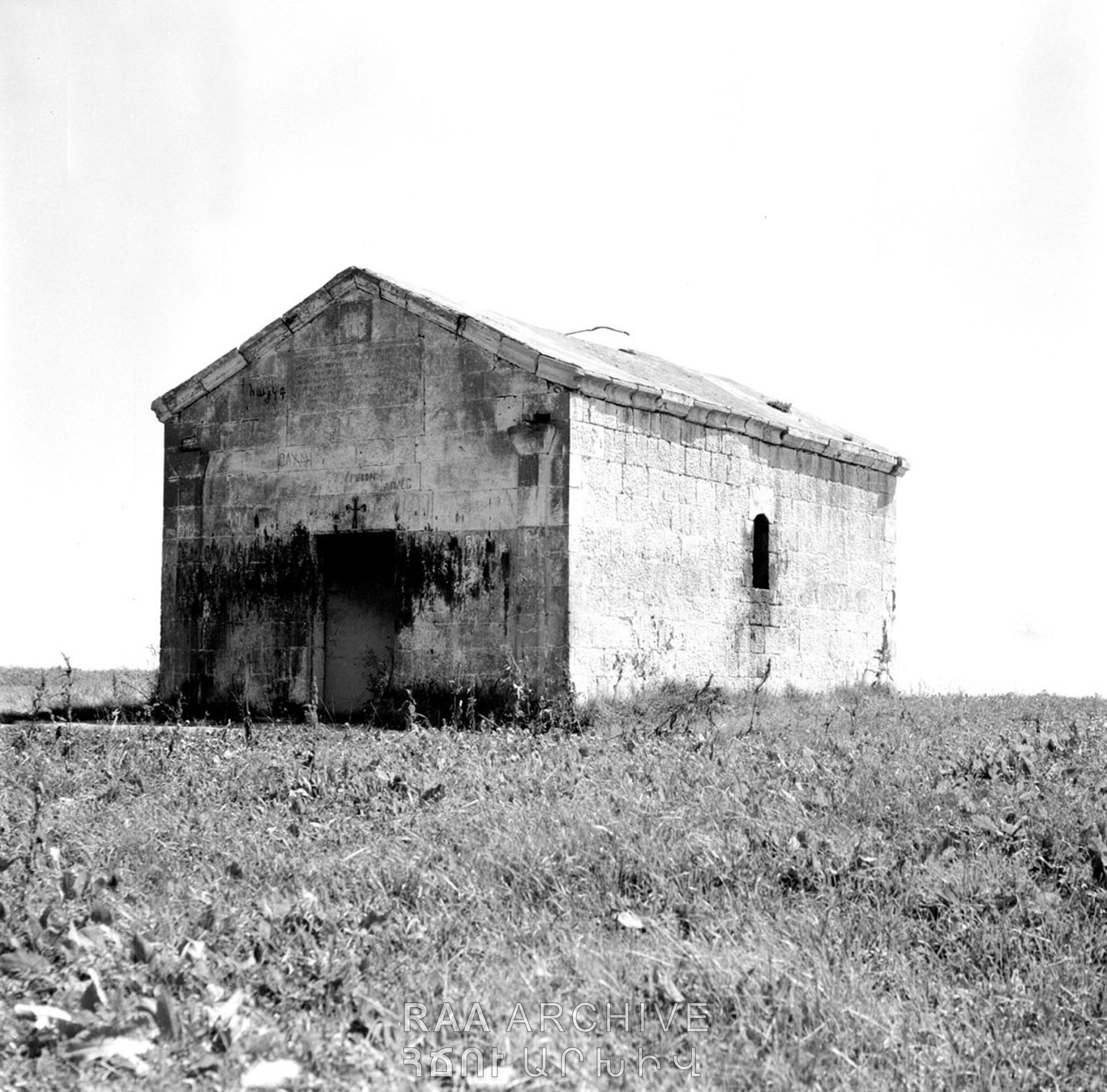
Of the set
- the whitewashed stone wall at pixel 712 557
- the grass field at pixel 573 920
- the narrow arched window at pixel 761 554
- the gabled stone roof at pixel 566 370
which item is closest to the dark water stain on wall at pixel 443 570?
the whitewashed stone wall at pixel 712 557

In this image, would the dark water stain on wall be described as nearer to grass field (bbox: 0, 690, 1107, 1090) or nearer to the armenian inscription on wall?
the armenian inscription on wall

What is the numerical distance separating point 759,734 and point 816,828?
11.8 ft

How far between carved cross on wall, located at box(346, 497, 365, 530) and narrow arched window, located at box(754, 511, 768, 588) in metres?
4.67

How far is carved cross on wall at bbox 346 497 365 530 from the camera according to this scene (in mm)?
14953

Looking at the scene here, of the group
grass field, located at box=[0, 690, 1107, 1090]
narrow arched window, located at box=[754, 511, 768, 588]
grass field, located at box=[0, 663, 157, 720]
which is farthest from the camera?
narrow arched window, located at box=[754, 511, 768, 588]

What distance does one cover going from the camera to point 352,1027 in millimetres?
4957

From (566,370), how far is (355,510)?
2862 mm

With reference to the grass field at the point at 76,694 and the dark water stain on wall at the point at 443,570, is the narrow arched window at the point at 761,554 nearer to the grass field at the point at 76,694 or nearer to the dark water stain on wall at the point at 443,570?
the dark water stain on wall at the point at 443,570

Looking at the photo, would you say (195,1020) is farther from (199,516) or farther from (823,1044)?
(199,516)

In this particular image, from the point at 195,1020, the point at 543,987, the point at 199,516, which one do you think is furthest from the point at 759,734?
the point at 199,516

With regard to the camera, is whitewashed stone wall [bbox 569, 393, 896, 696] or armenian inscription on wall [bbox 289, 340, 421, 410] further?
armenian inscription on wall [bbox 289, 340, 421, 410]

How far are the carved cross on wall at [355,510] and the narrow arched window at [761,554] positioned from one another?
4670 millimetres

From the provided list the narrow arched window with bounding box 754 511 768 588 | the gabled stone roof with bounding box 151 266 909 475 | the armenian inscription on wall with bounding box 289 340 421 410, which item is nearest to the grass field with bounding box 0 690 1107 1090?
the gabled stone roof with bounding box 151 266 909 475

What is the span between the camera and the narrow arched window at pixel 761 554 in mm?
16656
